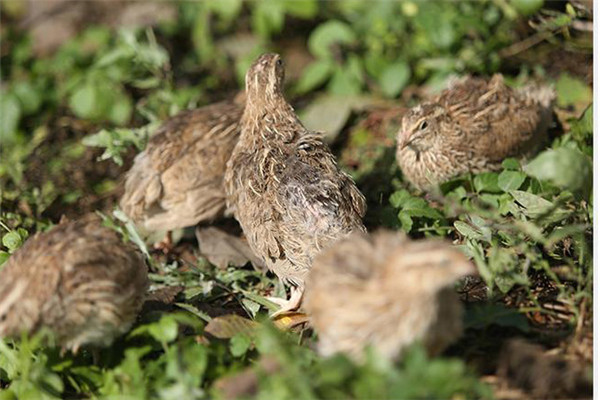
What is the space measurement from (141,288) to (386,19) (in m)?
4.79

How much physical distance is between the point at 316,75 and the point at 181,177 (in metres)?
2.46

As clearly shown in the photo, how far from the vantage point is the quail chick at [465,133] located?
241 inches

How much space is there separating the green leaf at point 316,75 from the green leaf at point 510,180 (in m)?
3.03

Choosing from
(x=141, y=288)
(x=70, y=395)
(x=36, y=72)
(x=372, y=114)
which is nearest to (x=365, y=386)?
(x=141, y=288)

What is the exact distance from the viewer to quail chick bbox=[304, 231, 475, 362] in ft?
11.3

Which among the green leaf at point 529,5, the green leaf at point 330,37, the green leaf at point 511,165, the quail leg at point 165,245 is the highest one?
the green leaf at point 529,5

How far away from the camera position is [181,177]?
20.6 feet

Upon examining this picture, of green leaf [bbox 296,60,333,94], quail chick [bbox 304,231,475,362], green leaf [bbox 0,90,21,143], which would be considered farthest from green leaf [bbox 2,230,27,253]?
green leaf [bbox 296,60,333,94]

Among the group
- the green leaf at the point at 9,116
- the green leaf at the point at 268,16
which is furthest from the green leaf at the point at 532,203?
the green leaf at the point at 9,116

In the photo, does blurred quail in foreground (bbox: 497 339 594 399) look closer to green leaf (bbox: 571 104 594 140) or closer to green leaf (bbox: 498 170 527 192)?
green leaf (bbox: 498 170 527 192)

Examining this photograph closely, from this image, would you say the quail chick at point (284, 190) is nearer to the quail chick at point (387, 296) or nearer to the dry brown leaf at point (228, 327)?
the dry brown leaf at point (228, 327)

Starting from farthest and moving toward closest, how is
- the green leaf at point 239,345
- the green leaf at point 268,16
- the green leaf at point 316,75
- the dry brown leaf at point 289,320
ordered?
the green leaf at point 268,16, the green leaf at point 316,75, the dry brown leaf at point 289,320, the green leaf at point 239,345

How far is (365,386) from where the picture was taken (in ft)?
11.1

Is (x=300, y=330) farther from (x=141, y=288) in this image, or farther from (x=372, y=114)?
(x=372, y=114)
